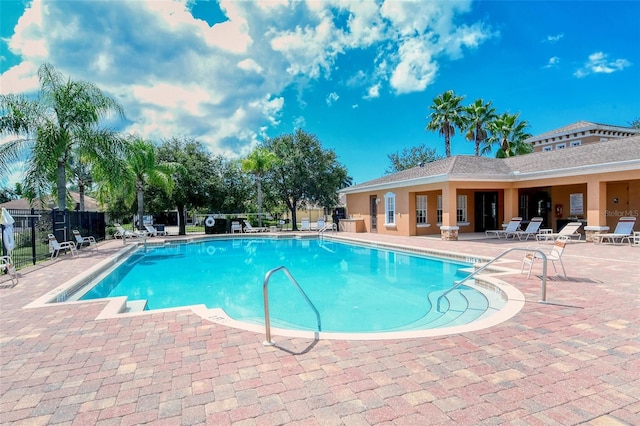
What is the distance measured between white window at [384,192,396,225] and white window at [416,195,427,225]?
1.31m

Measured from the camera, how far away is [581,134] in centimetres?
2925

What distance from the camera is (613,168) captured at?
41.7 feet

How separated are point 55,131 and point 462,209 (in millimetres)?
20346

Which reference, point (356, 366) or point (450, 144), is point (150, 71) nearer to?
point (356, 366)

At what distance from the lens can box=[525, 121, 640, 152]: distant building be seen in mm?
28688

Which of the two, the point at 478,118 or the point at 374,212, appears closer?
the point at 374,212

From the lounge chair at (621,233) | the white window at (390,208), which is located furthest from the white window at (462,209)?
the lounge chair at (621,233)

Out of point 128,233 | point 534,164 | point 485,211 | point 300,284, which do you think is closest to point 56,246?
point 128,233

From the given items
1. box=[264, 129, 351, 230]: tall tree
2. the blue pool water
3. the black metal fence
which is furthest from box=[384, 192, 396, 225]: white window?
the black metal fence

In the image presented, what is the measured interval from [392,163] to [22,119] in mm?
39944

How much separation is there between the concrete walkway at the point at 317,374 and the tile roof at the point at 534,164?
11138mm

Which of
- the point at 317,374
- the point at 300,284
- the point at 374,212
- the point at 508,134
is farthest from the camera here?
the point at 508,134

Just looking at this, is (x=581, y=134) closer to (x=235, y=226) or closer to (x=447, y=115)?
(x=447, y=115)

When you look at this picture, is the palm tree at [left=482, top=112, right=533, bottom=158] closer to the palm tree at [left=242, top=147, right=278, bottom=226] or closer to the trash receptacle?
the palm tree at [left=242, top=147, right=278, bottom=226]
